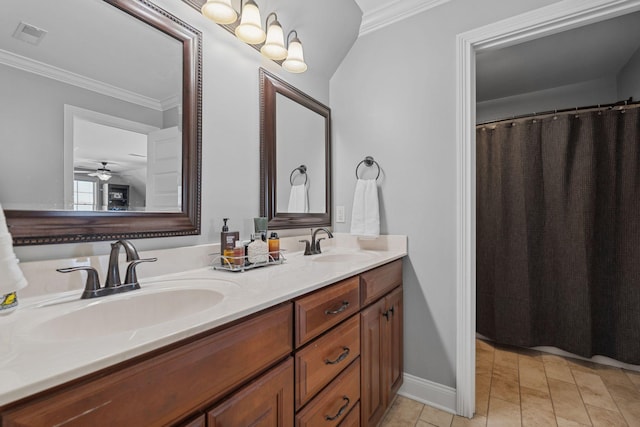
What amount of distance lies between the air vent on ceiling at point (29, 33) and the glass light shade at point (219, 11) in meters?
0.56

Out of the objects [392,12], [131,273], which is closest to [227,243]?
[131,273]

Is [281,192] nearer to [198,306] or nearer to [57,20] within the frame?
[198,306]

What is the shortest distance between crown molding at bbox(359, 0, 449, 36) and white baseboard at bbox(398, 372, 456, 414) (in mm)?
2210

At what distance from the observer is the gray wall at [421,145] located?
1.69 metres

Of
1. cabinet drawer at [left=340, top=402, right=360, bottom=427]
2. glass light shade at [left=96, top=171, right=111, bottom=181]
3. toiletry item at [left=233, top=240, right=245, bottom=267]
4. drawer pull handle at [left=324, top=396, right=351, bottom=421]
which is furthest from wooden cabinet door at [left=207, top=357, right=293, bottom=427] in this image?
glass light shade at [left=96, top=171, right=111, bottom=181]

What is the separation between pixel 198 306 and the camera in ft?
Answer: 3.22

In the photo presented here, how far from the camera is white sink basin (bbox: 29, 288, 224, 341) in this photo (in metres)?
0.73

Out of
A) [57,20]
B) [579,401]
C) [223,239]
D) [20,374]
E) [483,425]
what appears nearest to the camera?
[20,374]

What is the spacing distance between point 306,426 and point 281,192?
3.72 ft

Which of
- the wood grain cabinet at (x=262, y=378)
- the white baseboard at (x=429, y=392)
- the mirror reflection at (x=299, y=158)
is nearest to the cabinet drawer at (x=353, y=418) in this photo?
the wood grain cabinet at (x=262, y=378)

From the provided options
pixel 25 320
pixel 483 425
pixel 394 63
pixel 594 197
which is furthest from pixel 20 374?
pixel 594 197

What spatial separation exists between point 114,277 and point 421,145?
64.7 inches

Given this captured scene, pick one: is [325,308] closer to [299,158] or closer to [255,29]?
[299,158]

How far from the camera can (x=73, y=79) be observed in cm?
96
